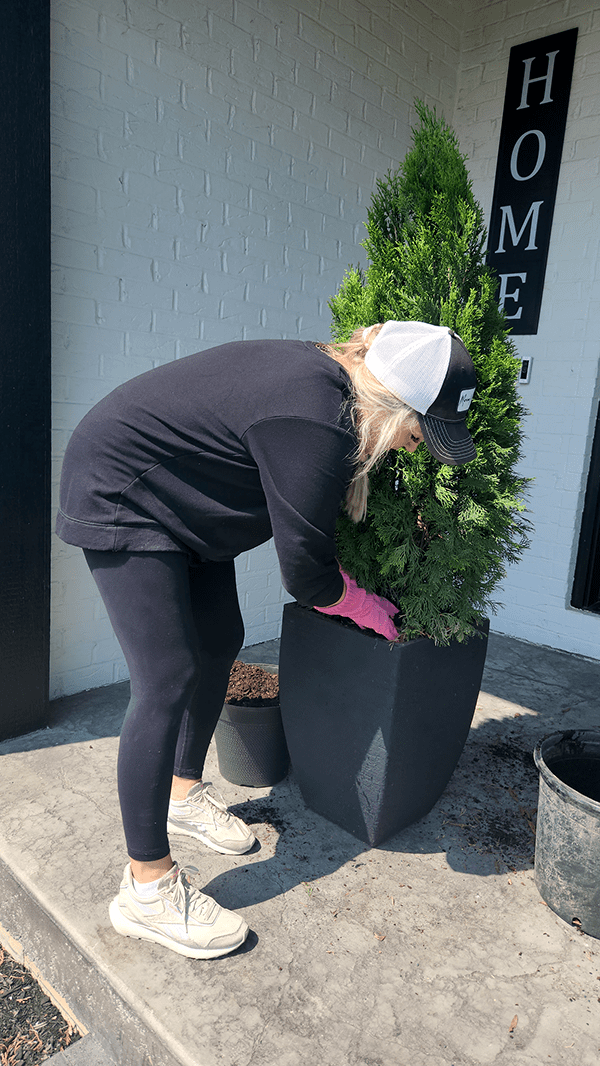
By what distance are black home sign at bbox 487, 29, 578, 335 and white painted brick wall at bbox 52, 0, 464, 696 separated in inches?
25.7

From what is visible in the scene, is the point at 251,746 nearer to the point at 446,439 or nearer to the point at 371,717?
the point at 371,717

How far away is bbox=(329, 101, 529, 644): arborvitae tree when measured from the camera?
1980 mm

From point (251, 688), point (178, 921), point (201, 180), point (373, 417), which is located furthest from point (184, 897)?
point (201, 180)

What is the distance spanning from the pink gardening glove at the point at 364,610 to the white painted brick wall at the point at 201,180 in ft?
4.86

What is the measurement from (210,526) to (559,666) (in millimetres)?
2830

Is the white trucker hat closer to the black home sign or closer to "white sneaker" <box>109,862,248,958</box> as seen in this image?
"white sneaker" <box>109,862,248,958</box>

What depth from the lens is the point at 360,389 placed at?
1615 millimetres

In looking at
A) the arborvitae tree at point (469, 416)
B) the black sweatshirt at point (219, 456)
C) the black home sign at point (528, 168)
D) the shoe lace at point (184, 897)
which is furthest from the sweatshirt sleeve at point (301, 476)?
the black home sign at point (528, 168)

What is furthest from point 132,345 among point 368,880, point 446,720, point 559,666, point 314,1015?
point 559,666

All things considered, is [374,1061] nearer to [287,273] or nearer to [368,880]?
[368,880]

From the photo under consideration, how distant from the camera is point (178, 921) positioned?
1701 mm

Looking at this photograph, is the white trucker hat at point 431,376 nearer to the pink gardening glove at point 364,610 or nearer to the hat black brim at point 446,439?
the hat black brim at point 446,439

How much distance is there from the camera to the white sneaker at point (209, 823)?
2.10m

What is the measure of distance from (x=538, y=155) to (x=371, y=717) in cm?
355
